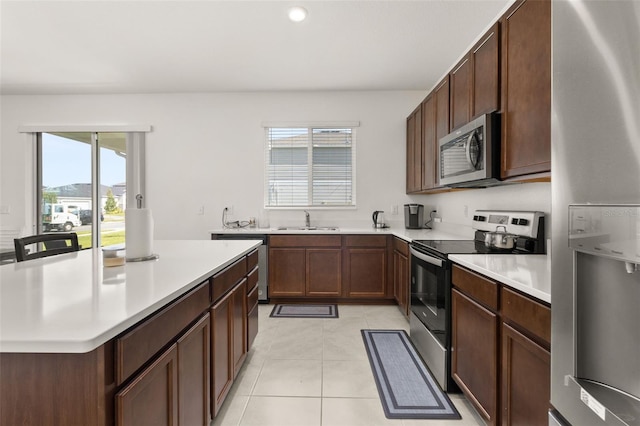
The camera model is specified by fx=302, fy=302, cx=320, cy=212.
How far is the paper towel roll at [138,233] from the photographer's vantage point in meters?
1.49

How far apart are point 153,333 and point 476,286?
149 cm

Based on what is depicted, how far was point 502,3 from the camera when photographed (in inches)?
94.1

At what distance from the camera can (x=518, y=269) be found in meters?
1.45

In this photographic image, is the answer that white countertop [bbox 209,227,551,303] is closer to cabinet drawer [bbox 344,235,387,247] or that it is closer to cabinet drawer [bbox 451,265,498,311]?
cabinet drawer [bbox 451,265,498,311]

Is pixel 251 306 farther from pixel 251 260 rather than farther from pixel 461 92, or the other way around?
pixel 461 92

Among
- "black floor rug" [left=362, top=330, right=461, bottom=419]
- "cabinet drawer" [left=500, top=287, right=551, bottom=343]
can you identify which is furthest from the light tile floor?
"cabinet drawer" [left=500, top=287, right=551, bottom=343]

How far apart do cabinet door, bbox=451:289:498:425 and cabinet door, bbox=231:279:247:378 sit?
4.41ft

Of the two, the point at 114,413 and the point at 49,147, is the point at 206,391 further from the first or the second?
the point at 49,147

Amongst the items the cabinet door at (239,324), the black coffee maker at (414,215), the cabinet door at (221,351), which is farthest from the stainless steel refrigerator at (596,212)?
the black coffee maker at (414,215)

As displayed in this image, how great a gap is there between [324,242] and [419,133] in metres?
1.69

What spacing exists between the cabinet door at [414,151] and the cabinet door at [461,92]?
920 mm

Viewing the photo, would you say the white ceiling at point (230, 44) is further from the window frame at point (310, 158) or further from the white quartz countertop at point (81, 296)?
the white quartz countertop at point (81, 296)

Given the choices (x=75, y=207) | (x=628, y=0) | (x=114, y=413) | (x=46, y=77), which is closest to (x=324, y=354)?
(x=114, y=413)

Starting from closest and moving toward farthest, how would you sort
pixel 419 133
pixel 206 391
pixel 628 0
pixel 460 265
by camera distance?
pixel 628 0 → pixel 206 391 → pixel 460 265 → pixel 419 133
